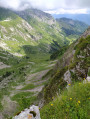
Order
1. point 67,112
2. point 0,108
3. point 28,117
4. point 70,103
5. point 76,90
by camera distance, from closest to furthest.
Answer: point 28,117 < point 67,112 < point 70,103 < point 76,90 < point 0,108

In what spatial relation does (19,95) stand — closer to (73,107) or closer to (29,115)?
(73,107)

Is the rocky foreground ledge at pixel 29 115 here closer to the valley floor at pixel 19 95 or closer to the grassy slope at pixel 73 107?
the grassy slope at pixel 73 107

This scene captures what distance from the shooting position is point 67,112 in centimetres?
809

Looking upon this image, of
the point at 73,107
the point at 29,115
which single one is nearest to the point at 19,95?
the point at 73,107

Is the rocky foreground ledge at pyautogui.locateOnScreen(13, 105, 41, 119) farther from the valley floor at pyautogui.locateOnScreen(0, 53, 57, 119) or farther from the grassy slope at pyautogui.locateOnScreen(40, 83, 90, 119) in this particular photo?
the valley floor at pyautogui.locateOnScreen(0, 53, 57, 119)

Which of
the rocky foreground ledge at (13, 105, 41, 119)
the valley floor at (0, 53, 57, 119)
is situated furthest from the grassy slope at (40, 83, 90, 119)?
the valley floor at (0, 53, 57, 119)

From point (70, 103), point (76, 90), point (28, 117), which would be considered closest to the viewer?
point (28, 117)

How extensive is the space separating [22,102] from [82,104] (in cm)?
1619

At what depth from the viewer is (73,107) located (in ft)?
27.1

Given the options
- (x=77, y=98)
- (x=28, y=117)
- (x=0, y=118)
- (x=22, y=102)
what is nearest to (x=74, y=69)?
(x=22, y=102)

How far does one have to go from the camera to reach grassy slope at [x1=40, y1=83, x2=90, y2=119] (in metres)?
7.71

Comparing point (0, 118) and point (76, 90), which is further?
point (0, 118)

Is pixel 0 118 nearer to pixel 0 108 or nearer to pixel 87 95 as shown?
pixel 0 108

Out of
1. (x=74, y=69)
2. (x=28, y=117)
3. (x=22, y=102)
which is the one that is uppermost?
(x=28, y=117)
